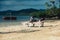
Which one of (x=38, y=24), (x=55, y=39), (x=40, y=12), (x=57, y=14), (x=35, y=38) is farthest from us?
(x=40, y=12)

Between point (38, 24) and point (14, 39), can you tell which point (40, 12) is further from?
point (14, 39)

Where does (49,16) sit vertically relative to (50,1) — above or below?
below

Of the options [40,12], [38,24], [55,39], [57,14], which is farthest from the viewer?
[40,12]

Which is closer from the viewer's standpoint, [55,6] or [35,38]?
[35,38]

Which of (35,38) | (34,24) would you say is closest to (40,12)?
(34,24)

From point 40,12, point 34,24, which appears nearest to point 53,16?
point 40,12

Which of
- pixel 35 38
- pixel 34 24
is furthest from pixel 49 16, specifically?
pixel 35 38

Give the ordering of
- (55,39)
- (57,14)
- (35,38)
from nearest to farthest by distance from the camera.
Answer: (55,39)
(35,38)
(57,14)

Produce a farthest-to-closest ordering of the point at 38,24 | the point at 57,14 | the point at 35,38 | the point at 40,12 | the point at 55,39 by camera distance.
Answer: the point at 40,12 → the point at 57,14 → the point at 38,24 → the point at 35,38 → the point at 55,39

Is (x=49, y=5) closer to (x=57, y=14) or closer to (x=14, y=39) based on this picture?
(x=57, y=14)

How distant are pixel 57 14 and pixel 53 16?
2.79 ft

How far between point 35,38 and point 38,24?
7.80m

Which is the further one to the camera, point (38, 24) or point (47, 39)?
point (38, 24)

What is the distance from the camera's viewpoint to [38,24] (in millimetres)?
19688
